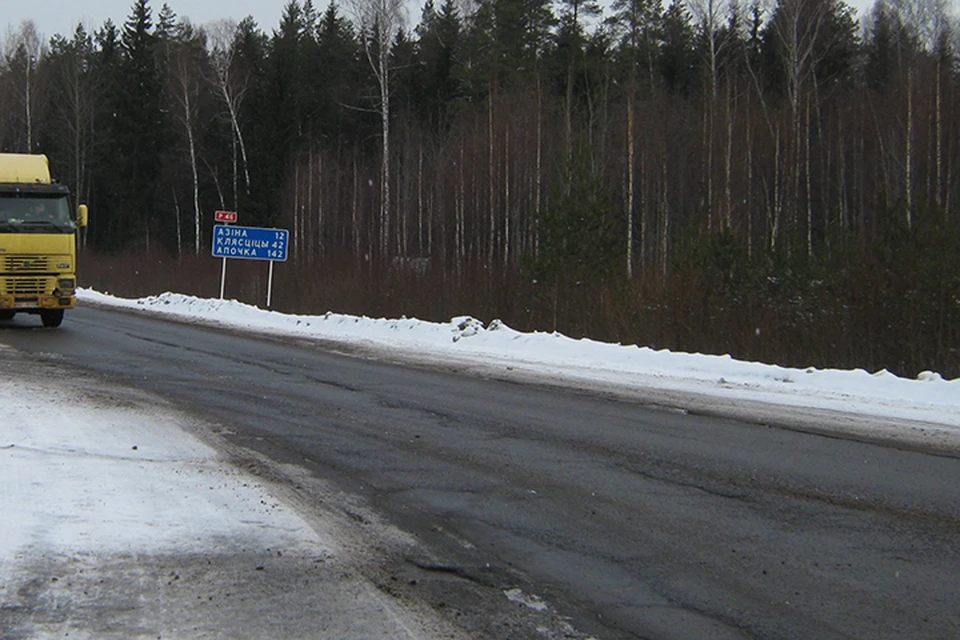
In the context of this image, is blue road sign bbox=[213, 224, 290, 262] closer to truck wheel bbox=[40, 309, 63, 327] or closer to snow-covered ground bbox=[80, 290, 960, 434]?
snow-covered ground bbox=[80, 290, 960, 434]

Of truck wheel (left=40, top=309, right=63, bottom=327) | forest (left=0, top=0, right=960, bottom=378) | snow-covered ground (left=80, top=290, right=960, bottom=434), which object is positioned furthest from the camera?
truck wheel (left=40, top=309, right=63, bottom=327)

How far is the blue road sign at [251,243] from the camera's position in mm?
30406

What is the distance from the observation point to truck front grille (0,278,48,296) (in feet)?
66.5

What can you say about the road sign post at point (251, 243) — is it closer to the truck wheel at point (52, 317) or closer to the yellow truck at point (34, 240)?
the truck wheel at point (52, 317)

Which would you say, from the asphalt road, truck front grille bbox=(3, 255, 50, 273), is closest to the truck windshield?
truck front grille bbox=(3, 255, 50, 273)

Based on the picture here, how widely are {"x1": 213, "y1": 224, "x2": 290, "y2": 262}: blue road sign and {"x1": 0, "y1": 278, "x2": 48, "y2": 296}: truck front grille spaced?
32.4ft

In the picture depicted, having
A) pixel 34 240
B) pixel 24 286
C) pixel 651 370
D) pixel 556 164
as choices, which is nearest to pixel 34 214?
pixel 34 240

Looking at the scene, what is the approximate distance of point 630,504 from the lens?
6695 millimetres

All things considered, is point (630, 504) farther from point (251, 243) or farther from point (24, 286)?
point (251, 243)

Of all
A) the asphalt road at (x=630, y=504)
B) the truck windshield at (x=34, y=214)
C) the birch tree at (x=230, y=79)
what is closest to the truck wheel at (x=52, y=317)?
the truck windshield at (x=34, y=214)

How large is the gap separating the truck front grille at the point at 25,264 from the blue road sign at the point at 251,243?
9805 millimetres

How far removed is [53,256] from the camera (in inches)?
817

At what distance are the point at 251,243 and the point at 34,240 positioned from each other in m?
10.5

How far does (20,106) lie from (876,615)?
75.1m
